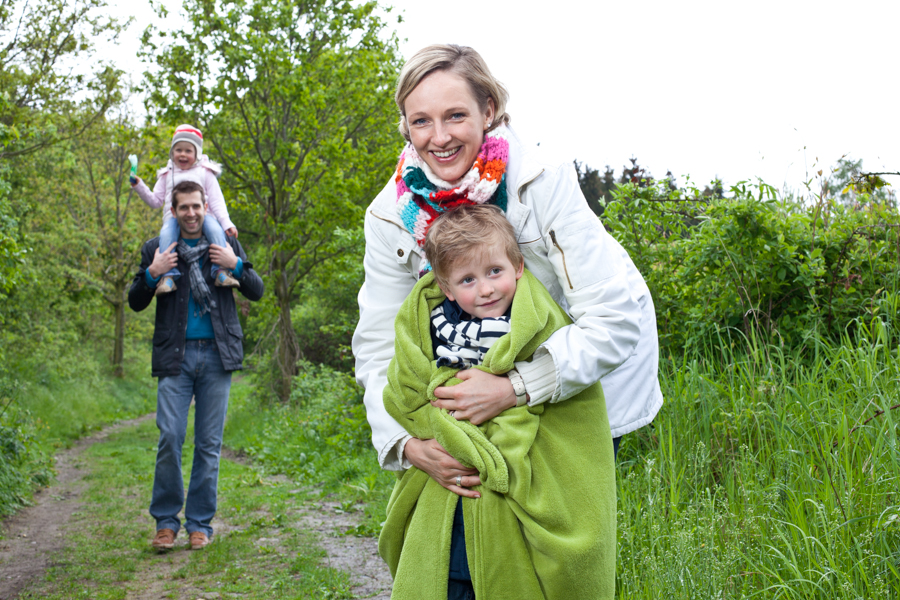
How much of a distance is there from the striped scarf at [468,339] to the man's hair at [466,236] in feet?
0.50

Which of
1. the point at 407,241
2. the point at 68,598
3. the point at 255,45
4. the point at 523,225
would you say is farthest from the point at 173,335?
the point at 255,45

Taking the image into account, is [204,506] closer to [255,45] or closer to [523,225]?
[523,225]

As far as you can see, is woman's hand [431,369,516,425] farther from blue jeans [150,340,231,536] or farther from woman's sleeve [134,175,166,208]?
woman's sleeve [134,175,166,208]

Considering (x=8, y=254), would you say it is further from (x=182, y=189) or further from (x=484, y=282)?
(x=484, y=282)

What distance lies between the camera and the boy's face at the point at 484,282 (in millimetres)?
2070

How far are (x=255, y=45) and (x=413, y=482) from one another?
12.8 meters

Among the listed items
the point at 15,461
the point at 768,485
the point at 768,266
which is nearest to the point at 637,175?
the point at 768,266

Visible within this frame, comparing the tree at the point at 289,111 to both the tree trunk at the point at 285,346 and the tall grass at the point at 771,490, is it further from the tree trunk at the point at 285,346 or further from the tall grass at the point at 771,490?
the tall grass at the point at 771,490

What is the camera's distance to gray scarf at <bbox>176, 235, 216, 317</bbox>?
5.09 meters

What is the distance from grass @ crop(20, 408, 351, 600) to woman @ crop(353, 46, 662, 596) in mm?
2229

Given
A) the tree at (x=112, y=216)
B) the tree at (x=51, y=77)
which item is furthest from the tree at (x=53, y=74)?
the tree at (x=112, y=216)

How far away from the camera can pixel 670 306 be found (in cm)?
519

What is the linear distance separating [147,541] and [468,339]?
4304mm

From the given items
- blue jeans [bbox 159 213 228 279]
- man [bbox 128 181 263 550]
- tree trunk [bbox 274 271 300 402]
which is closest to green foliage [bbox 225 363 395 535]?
man [bbox 128 181 263 550]
